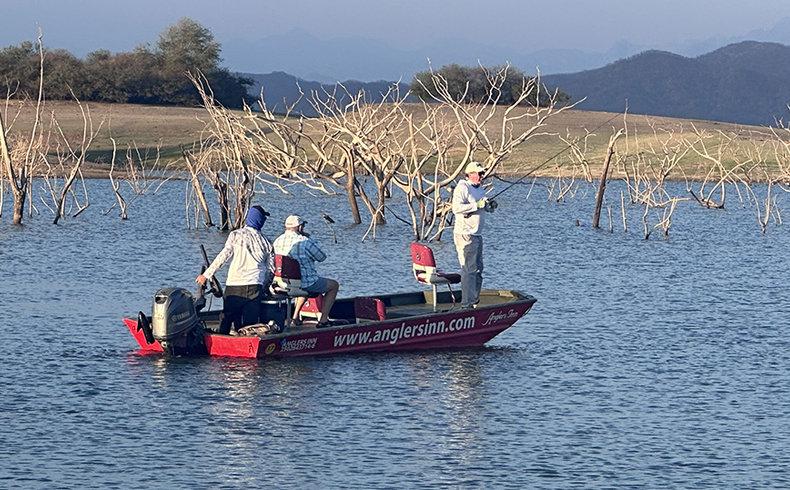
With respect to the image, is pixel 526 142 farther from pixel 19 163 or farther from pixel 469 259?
pixel 469 259

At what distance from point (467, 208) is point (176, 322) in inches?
174

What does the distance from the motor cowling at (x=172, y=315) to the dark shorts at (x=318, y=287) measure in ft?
5.29

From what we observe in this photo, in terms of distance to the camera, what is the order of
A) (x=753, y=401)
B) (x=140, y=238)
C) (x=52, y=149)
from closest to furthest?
(x=753, y=401)
(x=140, y=238)
(x=52, y=149)

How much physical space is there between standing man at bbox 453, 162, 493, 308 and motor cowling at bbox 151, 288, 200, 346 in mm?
3927

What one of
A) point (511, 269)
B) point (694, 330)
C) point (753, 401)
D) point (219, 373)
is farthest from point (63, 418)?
point (511, 269)

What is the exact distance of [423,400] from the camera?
1611 centimetres

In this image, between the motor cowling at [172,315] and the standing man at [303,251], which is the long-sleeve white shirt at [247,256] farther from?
the motor cowling at [172,315]

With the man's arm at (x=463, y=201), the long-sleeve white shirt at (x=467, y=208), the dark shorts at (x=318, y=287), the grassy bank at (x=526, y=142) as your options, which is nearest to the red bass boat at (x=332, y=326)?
the dark shorts at (x=318, y=287)

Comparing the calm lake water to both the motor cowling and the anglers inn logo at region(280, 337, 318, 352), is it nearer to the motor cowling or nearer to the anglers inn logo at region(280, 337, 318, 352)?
the anglers inn logo at region(280, 337, 318, 352)

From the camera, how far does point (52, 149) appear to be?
7238cm

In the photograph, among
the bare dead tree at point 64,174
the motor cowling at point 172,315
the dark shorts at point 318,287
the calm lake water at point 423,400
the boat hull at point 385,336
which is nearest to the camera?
the calm lake water at point 423,400

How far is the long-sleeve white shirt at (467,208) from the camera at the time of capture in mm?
19234

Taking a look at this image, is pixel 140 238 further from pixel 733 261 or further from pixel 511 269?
pixel 733 261

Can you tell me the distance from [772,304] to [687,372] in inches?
327
